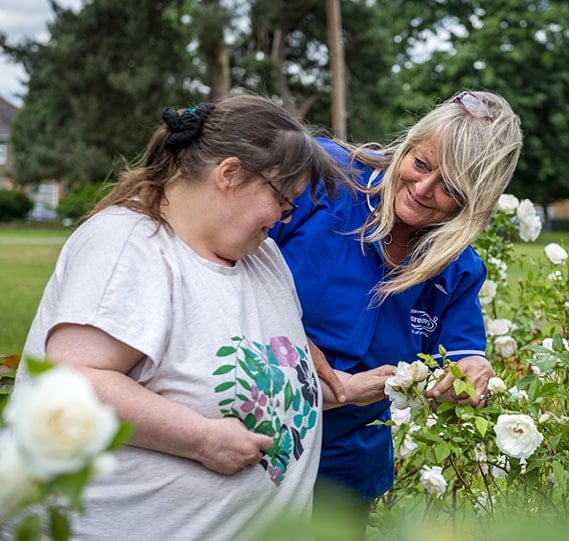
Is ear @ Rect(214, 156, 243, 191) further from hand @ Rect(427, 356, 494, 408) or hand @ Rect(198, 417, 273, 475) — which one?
hand @ Rect(427, 356, 494, 408)

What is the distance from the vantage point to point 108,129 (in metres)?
25.5

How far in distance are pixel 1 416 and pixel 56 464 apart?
0.27 meters

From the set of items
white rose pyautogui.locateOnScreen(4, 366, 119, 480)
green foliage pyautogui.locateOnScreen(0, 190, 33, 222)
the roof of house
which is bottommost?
green foliage pyautogui.locateOnScreen(0, 190, 33, 222)

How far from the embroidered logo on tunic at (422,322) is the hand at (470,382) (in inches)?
5.4

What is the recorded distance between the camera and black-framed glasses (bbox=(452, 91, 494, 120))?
2.58 metres

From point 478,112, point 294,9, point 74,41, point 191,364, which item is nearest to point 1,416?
point 191,364

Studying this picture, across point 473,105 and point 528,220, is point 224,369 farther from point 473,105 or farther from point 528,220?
point 528,220

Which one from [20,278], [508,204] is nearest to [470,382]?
[508,204]

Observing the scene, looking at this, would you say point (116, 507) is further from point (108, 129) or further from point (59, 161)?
point (59, 161)

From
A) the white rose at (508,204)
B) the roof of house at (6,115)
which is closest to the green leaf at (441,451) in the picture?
the white rose at (508,204)

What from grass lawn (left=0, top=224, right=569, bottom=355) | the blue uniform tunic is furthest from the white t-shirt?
grass lawn (left=0, top=224, right=569, bottom=355)

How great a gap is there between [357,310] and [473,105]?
0.67m

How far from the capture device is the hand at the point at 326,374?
7.27ft

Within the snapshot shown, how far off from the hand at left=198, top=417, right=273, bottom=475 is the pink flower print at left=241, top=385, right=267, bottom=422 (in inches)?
1.3
